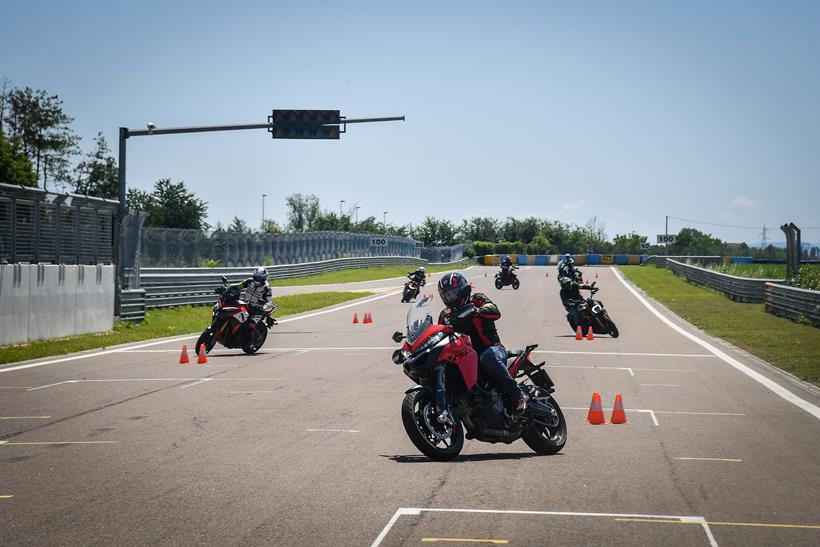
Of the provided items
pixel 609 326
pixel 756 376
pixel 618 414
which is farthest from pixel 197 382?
pixel 609 326

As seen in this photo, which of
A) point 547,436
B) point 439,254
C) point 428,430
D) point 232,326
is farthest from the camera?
point 439,254

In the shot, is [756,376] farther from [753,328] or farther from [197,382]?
[753,328]

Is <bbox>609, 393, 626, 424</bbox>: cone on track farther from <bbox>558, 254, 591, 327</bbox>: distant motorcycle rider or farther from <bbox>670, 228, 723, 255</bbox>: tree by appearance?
<bbox>670, 228, 723, 255</bbox>: tree

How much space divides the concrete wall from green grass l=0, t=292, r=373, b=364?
0.29 m

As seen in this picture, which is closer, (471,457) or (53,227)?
(471,457)

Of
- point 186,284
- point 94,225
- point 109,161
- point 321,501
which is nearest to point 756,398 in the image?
point 321,501

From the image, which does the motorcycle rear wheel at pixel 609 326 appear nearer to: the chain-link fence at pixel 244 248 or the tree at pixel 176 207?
the chain-link fence at pixel 244 248

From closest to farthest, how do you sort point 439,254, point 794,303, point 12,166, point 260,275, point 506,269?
1. point 260,275
2. point 794,303
3. point 506,269
4. point 12,166
5. point 439,254

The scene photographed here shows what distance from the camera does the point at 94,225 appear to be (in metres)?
25.1

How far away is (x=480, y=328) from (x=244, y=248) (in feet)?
154

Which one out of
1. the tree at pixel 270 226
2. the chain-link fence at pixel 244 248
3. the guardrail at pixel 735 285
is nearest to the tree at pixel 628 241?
the tree at pixel 270 226

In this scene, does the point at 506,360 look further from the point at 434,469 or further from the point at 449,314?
the point at 434,469

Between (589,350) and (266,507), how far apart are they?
45.8 feet

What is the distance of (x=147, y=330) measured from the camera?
83.6ft
